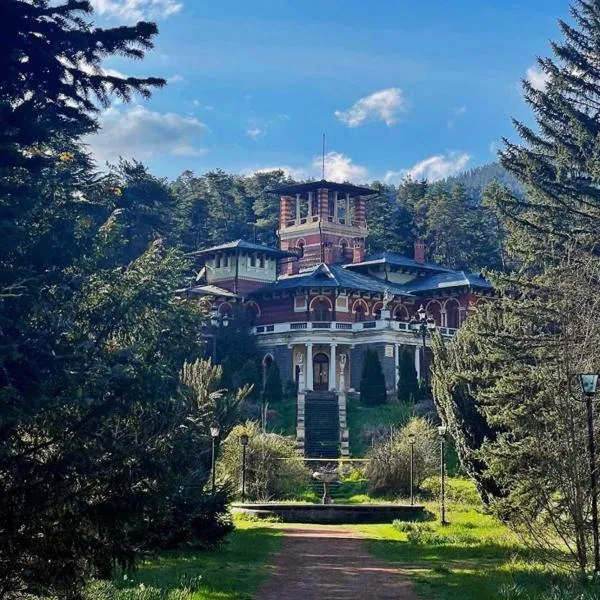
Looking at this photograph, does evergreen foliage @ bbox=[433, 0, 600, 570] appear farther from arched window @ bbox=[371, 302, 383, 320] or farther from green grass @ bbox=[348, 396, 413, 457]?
arched window @ bbox=[371, 302, 383, 320]

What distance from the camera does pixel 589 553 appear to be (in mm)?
13680

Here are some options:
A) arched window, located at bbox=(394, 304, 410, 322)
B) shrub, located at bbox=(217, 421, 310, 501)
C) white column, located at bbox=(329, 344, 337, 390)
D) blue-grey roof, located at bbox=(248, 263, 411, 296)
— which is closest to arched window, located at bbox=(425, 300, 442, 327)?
arched window, located at bbox=(394, 304, 410, 322)

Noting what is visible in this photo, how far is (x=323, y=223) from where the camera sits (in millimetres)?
66625

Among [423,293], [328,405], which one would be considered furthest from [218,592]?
[423,293]

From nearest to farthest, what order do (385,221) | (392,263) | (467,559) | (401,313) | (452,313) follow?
(467,559) < (452,313) < (401,313) < (392,263) < (385,221)

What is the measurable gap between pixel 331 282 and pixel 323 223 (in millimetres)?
13525

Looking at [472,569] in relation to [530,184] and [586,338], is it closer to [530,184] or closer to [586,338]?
[586,338]

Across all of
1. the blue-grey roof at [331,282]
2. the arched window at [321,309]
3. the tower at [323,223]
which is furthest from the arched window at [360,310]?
the tower at [323,223]

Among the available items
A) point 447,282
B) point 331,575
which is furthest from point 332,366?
point 331,575

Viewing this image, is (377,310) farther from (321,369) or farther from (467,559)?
(467,559)

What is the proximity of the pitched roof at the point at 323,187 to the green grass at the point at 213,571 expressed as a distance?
4922cm

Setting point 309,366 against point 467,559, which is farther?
point 309,366

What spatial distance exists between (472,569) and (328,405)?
32872mm

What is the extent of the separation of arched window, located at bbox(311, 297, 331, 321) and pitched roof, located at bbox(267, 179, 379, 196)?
15153 mm
